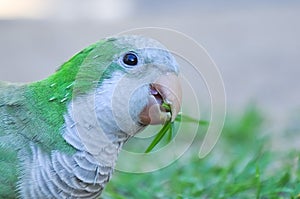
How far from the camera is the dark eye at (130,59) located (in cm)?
134

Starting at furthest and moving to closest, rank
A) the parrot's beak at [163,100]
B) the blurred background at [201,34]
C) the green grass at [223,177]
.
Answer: the blurred background at [201,34] < the green grass at [223,177] < the parrot's beak at [163,100]

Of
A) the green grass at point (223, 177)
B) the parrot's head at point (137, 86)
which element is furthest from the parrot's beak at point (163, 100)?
the green grass at point (223, 177)

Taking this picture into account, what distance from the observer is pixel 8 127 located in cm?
141

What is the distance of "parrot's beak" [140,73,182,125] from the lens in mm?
1323

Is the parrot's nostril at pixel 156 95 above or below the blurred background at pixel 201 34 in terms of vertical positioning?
below

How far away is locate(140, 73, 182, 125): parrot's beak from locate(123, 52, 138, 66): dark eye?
0.06m

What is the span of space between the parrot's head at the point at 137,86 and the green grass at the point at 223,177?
42cm

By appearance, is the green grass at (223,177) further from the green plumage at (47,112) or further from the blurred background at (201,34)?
the blurred background at (201,34)

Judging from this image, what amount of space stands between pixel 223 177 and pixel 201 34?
2437mm

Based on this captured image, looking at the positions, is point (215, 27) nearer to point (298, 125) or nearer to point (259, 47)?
point (259, 47)

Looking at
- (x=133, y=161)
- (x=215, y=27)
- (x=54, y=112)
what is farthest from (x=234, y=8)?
(x=54, y=112)

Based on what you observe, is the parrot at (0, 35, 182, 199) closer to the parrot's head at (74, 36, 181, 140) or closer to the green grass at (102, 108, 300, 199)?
the parrot's head at (74, 36, 181, 140)

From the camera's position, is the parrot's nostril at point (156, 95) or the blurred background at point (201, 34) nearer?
the parrot's nostril at point (156, 95)

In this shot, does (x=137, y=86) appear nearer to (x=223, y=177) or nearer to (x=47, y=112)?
(x=47, y=112)
